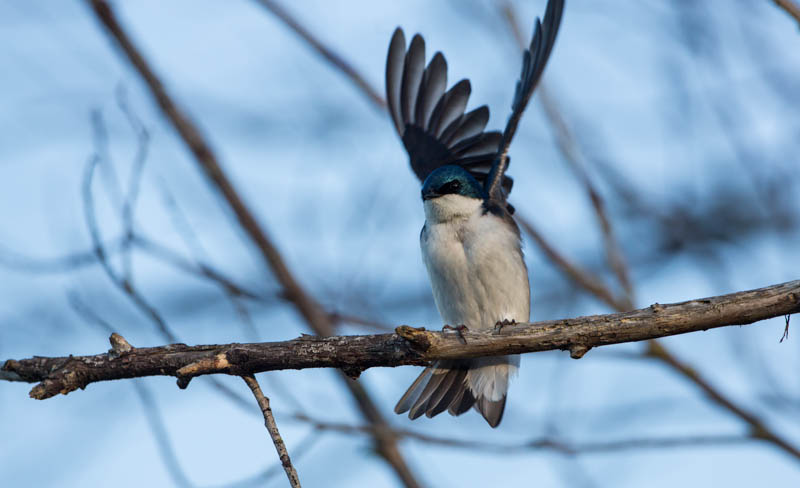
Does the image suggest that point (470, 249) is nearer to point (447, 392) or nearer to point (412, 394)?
point (447, 392)

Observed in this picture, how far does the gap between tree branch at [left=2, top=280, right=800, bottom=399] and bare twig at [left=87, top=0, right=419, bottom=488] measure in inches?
81.8

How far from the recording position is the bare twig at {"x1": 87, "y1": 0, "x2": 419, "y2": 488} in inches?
181

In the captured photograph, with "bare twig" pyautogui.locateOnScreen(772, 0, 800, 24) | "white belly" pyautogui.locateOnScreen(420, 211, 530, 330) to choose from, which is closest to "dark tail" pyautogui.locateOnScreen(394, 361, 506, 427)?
"white belly" pyautogui.locateOnScreen(420, 211, 530, 330)

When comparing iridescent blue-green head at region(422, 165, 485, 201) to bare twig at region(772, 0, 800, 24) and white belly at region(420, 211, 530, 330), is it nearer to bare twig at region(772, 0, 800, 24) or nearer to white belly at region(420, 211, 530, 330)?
white belly at region(420, 211, 530, 330)

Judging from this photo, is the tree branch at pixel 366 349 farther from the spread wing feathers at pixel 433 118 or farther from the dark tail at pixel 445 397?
the spread wing feathers at pixel 433 118

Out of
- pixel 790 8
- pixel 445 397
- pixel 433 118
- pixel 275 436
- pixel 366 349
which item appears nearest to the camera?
pixel 275 436

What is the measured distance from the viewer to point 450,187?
13.7 ft

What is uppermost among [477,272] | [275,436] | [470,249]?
[470,249]

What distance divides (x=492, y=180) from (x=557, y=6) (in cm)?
102

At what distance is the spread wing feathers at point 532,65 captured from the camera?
363cm

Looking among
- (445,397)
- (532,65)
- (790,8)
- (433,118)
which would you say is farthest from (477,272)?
(790,8)

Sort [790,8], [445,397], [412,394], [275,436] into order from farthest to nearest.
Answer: [445,397]
[412,394]
[790,8]
[275,436]

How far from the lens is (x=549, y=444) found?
375 cm

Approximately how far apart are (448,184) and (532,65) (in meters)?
0.76
